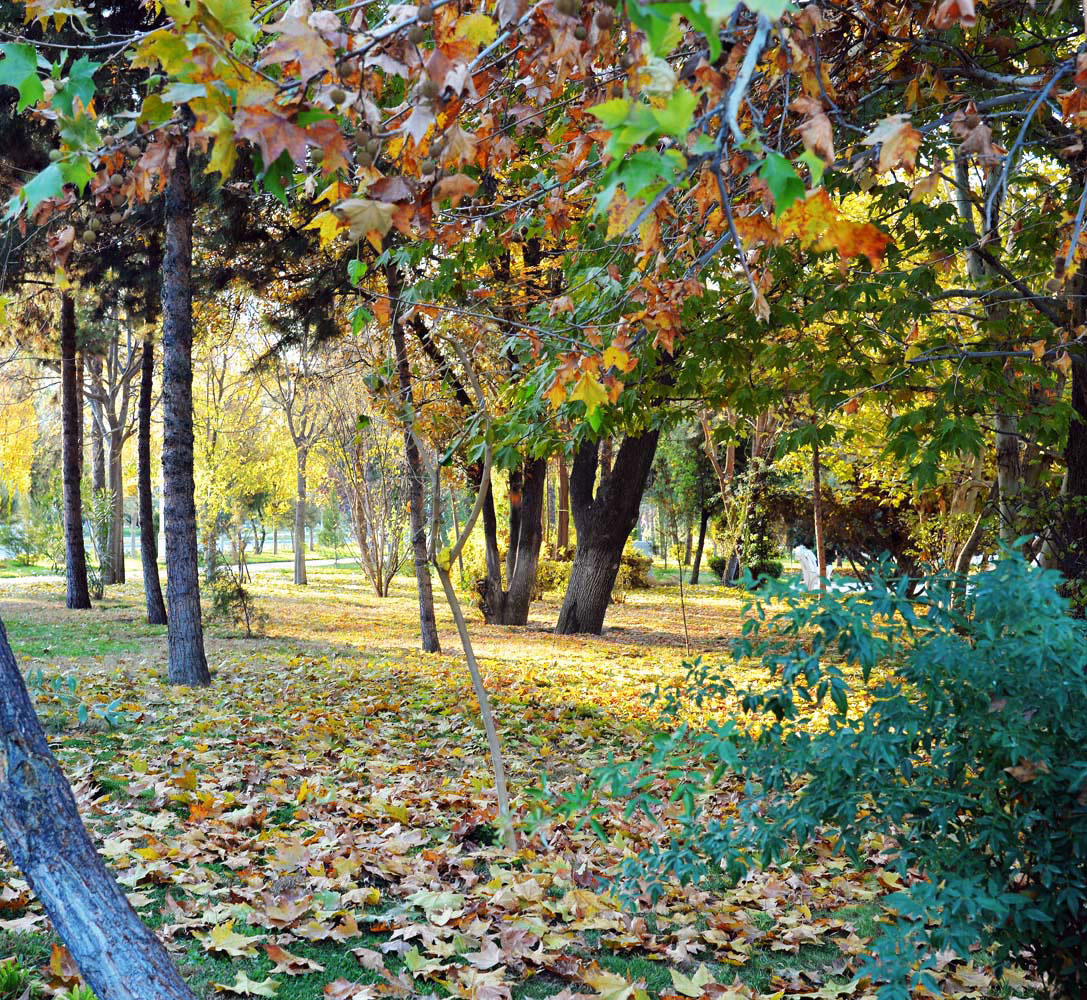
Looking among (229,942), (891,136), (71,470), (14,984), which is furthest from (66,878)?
(71,470)

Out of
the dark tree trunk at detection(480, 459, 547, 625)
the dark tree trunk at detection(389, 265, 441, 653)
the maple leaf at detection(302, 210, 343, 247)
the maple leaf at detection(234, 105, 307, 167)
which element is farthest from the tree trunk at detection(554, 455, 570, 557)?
the maple leaf at detection(234, 105, 307, 167)

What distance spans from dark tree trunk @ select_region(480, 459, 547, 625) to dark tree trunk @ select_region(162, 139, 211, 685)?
7.57 meters

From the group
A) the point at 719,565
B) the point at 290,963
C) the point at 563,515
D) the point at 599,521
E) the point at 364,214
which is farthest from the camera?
the point at 719,565

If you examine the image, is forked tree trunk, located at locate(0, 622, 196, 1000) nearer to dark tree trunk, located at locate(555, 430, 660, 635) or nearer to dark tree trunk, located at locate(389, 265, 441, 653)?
dark tree trunk, located at locate(389, 265, 441, 653)

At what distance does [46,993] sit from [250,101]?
2.46 metres

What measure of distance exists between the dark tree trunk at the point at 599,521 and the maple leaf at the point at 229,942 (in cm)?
983

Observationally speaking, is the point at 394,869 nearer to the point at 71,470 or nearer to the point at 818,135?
the point at 818,135

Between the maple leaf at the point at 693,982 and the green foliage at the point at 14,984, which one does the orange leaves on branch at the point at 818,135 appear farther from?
the green foliage at the point at 14,984

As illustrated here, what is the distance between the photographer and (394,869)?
3.63m

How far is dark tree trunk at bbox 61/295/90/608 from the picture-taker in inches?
573

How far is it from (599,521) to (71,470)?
9.40m

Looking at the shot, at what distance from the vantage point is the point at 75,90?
1952mm

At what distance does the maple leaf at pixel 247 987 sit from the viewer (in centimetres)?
255

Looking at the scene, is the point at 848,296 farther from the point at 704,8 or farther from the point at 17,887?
the point at 17,887
